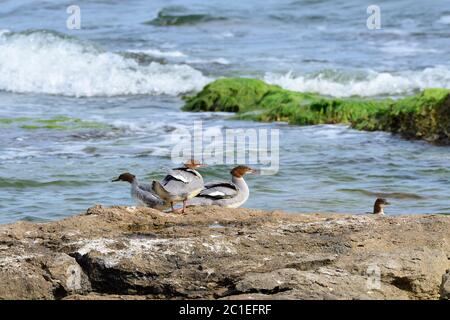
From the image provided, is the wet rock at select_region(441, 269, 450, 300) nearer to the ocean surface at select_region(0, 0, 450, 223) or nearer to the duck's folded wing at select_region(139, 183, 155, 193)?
the duck's folded wing at select_region(139, 183, 155, 193)

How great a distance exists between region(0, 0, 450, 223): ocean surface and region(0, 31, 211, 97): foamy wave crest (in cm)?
4

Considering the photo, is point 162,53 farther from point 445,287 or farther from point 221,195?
point 445,287

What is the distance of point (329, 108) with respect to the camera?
46.8 ft

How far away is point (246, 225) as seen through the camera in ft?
19.3

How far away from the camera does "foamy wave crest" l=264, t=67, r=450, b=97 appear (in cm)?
1683

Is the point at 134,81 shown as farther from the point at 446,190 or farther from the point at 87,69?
the point at 446,190

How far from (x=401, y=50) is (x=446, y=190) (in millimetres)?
10869

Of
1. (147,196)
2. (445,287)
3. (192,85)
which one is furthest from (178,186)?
(192,85)

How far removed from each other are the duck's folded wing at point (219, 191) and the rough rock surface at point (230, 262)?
1.65m

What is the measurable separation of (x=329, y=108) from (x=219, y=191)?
7.01 m

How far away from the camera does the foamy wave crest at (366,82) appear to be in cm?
1683

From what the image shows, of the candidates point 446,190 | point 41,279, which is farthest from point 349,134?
point 41,279

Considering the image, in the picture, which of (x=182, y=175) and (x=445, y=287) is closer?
(x=445, y=287)

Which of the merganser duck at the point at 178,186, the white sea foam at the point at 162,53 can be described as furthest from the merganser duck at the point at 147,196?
the white sea foam at the point at 162,53
